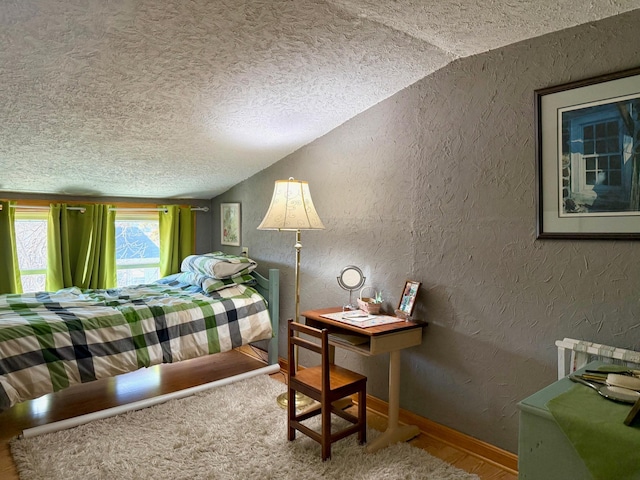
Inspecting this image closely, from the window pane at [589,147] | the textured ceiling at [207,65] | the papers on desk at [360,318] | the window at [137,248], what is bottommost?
the papers on desk at [360,318]

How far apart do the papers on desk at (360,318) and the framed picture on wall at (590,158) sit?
3.22ft

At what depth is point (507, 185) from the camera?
2.29 m

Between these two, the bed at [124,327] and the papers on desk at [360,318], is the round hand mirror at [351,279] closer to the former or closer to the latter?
the papers on desk at [360,318]

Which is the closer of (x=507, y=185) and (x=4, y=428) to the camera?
(x=507, y=185)

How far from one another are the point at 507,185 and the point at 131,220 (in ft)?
11.4

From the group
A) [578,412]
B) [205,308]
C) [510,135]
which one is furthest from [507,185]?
[205,308]

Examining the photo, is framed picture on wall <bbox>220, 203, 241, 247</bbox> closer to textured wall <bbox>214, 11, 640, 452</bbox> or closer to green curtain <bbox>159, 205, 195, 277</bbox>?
green curtain <bbox>159, 205, 195, 277</bbox>

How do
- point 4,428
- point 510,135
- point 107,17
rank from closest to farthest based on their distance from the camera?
point 107,17
point 510,135
point 4,428

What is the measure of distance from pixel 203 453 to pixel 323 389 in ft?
2.44

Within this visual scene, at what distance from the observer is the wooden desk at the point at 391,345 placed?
7.95 ft

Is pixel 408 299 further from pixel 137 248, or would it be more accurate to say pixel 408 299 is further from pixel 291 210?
pixel 137 248

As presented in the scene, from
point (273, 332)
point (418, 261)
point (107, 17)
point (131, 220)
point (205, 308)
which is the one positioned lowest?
point (273, 332)

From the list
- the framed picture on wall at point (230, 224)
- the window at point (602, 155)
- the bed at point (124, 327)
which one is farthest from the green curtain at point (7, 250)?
the window at point (602, 155)

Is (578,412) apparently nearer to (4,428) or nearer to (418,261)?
(418,261)
